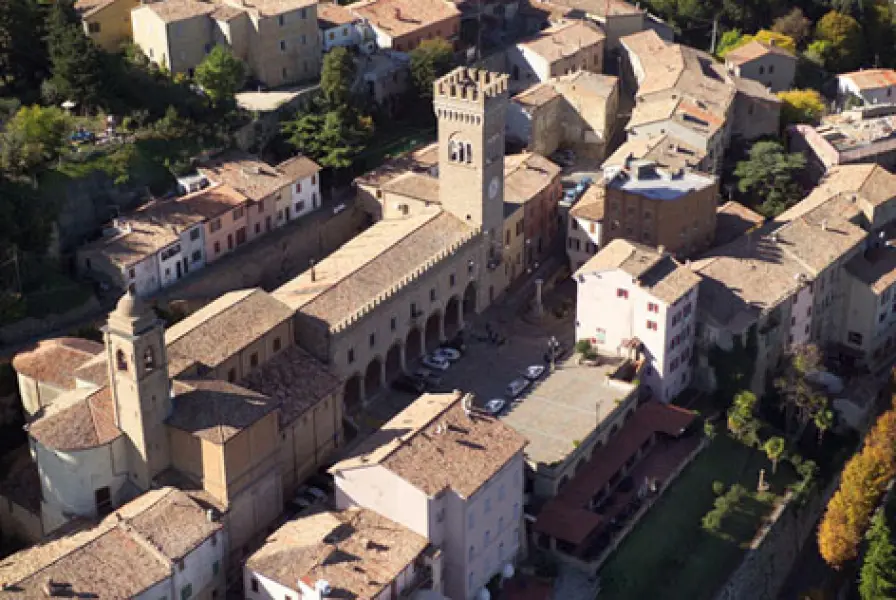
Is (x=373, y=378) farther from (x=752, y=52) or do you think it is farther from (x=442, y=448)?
(x=752, y=52)

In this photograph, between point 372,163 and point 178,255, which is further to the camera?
point 372,163

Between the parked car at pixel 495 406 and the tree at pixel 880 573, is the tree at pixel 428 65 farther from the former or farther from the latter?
the tree at pixel 880 573

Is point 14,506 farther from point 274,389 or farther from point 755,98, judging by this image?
point 755,98

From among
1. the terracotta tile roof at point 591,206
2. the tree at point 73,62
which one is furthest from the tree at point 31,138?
the terracotta tile roof at point 591,206

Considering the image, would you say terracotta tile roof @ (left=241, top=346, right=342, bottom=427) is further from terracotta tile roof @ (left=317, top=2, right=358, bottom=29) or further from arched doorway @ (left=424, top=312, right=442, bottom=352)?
terracotta tile roof @ (left=317, top=2, right=358, bottom=29)

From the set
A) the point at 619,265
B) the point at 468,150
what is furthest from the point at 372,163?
the point at 619,265
